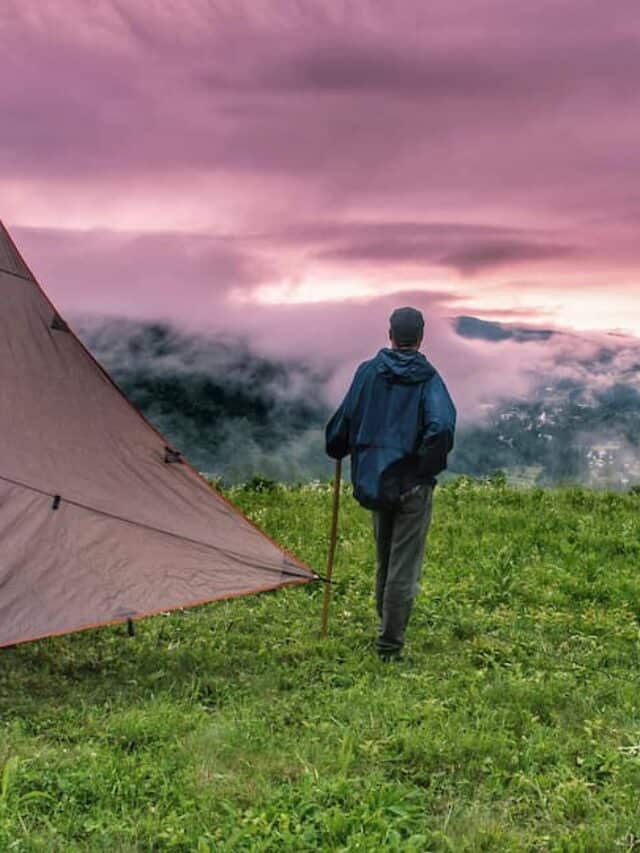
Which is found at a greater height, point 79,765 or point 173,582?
point 173,582

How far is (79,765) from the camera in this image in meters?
7.04

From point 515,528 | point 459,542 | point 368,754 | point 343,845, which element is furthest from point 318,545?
point 343,845

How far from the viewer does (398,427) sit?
9.01 m

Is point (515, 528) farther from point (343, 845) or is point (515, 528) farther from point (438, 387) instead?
point (343, 845)

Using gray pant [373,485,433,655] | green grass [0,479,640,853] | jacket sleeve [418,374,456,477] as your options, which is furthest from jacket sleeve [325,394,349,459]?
green grass [0,479,640,853]

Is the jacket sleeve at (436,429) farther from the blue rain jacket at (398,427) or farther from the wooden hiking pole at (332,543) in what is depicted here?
the wooden hiking pole at (332,543)

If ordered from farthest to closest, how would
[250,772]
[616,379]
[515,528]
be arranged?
[616,379]
[515,528]
[250,772]

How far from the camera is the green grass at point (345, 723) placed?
630 cm

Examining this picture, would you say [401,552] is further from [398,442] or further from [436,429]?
[436,429]

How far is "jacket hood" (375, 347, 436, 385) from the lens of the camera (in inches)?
356

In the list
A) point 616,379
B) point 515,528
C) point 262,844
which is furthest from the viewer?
point 616,379

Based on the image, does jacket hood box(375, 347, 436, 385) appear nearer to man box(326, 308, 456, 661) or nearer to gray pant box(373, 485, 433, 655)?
man box(326, 308, 456, 661)

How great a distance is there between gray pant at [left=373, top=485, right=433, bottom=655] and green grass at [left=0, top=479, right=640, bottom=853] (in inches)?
14.2

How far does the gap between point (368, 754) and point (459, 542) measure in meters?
6.61
